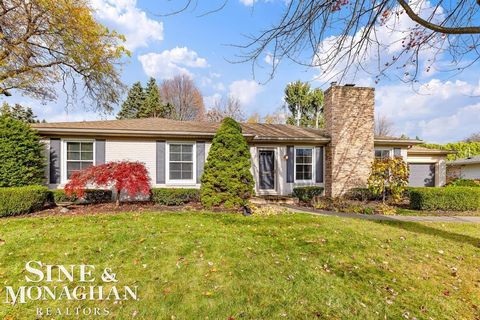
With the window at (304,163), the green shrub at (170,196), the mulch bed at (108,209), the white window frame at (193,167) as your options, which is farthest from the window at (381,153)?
the green shrub at (170,196)

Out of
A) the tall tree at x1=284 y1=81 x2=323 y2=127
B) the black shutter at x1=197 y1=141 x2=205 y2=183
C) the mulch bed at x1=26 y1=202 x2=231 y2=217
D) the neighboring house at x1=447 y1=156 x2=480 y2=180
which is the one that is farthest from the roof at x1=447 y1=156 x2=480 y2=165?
the mulch bed at x1=26 y1=202 x2=231 y2=217

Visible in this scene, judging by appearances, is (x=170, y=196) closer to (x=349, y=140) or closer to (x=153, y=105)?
(x=349, y=140)

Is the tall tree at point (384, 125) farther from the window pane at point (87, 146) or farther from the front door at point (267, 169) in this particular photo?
the window pane at point (87, 146)

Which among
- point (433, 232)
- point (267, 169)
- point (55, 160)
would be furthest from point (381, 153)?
point (55, 160)

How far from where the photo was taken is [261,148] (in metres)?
12.1

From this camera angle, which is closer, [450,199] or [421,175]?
[450,199]

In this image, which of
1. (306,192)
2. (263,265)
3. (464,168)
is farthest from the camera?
(464,168)

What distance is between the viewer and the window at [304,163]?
12.3 metres

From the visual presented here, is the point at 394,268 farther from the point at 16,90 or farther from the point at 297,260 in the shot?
the point at 16,90

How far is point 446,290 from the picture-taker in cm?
344

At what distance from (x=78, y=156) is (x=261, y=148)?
763cm

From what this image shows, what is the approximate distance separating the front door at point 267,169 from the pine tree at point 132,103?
2461cm

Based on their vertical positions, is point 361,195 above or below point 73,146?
below

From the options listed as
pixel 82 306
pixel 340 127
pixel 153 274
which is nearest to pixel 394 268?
pixel 153 274
